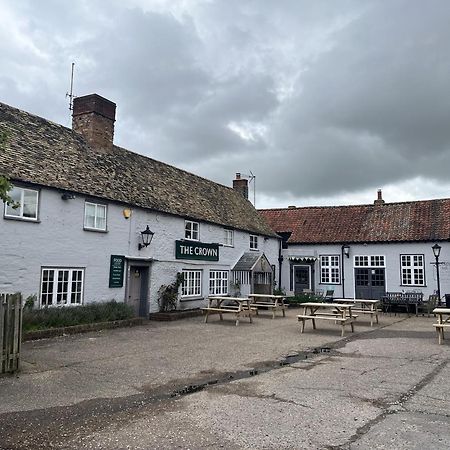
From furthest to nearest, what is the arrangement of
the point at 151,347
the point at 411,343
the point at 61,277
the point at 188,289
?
1. the point at 188,289
2. the point at 61,277
3. the point at 411,343
4. the point at 151,347

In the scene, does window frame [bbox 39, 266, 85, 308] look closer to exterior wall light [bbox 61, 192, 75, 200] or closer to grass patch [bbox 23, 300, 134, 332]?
grass patch [bbox 23, 300, 134, 332]

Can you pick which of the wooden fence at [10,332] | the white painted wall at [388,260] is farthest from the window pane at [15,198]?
the white painted wall at [388,260]

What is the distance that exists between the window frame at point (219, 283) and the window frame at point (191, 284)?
94cm

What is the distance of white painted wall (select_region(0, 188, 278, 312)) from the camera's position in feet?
42.5

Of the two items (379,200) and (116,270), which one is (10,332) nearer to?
(116,270)

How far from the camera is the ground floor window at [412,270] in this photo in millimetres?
25933

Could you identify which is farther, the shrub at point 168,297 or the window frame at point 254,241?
the window frame at point 254,241

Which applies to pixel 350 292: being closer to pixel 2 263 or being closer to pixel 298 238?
pixel 298 238

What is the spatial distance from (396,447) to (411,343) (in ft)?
27.4

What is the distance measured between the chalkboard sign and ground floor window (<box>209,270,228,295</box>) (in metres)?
6.45

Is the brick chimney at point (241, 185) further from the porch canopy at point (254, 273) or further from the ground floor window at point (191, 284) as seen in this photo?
the ground floor window at point (191, 284)

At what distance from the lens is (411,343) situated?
12344mm

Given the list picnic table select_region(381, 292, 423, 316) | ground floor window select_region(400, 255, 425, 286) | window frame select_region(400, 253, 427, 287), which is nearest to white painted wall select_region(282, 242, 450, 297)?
window frame select_region(400, 253, 427, 287)

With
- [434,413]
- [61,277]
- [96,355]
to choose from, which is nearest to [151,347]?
[96,355]
